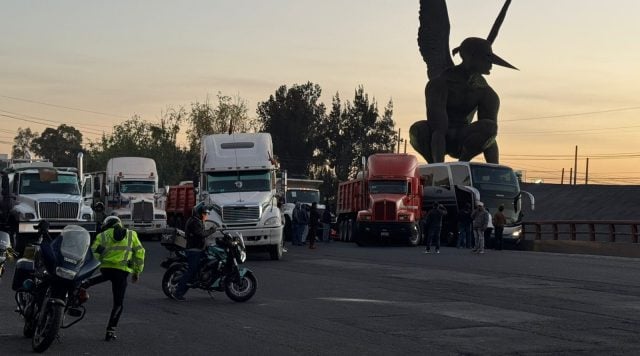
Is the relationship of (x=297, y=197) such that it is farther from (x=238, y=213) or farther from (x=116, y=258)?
(x=116, y=258)

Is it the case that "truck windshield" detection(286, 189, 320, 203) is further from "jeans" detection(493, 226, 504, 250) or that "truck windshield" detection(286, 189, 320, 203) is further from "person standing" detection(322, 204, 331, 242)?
"jeans" detection(493, 226, 504, 250)

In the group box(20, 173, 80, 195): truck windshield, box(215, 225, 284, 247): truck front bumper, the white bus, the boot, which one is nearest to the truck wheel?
box(215, 225, 284, 247): truck front bumper

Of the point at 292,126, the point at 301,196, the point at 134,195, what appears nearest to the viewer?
the point at 134,195

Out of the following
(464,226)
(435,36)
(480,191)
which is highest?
(435,36)

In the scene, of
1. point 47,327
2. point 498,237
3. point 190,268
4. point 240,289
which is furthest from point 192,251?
point 498,237

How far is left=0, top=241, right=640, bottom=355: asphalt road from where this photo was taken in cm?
1170

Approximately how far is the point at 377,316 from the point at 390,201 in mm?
25674

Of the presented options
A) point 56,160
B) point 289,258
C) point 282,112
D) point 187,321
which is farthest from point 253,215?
point 56,160

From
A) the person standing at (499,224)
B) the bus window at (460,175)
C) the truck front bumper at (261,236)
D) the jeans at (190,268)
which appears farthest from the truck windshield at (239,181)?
the bus window at (460,175)

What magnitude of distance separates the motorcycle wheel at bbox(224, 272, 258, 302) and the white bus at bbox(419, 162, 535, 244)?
24816 millimetres

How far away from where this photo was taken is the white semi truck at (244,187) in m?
29.2

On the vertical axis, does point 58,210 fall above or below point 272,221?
above

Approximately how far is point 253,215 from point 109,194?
1989 cm

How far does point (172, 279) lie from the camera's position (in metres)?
17.7
